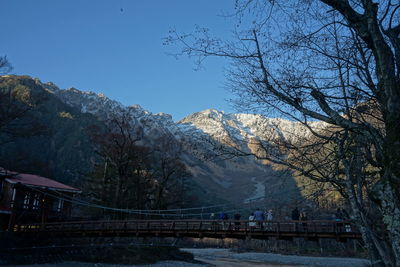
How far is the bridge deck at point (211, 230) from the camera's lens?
48.4ft

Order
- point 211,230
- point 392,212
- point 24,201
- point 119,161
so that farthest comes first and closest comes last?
point 119,161, point 24,201, point 211,230, point 392,212

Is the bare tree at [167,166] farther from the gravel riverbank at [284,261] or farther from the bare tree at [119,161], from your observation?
the gravel riverbank at [284,261]

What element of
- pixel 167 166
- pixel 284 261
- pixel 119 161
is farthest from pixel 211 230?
pixel 284 261

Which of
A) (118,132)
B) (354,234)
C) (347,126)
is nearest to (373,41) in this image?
(347,126)

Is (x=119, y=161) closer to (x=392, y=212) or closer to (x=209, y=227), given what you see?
(x=209, y=227)

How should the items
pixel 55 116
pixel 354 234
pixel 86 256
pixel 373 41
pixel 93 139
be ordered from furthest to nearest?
pixel 55 116 < pixel 93 139 < pixel 86 256 < pixel 354 234 < pixel 373 41

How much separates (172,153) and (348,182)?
93.0ft

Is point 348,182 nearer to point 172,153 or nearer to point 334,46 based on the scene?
point 334,46

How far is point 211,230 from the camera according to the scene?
16109 mm

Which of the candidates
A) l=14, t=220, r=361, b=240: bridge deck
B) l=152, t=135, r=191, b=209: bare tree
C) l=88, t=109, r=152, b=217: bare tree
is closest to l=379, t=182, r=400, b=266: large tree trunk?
l=14, t=220, r=361, b=240: bridge deck

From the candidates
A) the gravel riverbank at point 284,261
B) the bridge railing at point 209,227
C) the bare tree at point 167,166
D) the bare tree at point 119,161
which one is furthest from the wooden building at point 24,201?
the gravel riverbank at point 284,261

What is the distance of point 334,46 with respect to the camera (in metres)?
5.73

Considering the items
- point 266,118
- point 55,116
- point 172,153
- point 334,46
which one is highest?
point 55,116

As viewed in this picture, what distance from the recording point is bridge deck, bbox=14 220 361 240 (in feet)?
48.4
